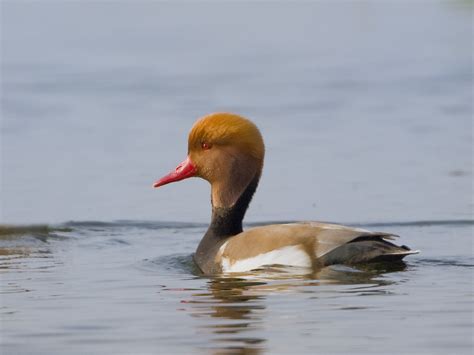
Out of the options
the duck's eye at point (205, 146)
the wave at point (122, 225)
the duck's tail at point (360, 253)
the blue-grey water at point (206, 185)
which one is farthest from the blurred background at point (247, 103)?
the duck's tail at point (360, 253)

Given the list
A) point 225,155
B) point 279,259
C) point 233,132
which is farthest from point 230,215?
point 279,259

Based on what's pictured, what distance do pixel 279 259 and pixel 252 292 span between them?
2.47 ft

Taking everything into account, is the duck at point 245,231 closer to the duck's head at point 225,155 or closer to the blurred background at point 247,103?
the duck's head at point 225,155

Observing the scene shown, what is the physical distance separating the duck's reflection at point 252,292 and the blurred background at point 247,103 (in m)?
3.13

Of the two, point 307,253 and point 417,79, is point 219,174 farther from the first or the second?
point 417,79

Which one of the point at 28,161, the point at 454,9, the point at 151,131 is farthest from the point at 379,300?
the point at 454,9

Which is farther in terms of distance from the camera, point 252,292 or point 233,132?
point 233,132

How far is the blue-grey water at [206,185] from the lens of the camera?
8.59 m

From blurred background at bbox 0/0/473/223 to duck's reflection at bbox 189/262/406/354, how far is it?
10.3ft

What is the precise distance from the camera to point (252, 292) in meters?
9.59

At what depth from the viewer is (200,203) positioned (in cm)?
1396

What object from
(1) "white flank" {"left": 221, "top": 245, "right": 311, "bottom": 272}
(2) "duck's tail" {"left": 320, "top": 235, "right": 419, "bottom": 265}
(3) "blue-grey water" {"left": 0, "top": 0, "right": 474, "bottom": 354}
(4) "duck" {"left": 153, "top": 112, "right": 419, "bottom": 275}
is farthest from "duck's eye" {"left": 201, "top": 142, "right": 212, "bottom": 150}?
(2) "duck's tail" {"left": 320, "top": 235, "right": 419, "bottom": 265}

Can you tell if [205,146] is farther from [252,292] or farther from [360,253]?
[252,292]

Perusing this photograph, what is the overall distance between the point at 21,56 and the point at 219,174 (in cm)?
1549
